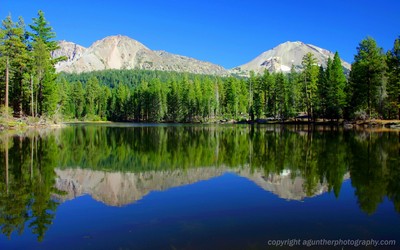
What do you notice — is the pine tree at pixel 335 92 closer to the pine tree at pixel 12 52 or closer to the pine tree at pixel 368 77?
the pine tree at pixel 368 77

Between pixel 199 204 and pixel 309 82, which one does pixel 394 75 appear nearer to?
pixel 309 82

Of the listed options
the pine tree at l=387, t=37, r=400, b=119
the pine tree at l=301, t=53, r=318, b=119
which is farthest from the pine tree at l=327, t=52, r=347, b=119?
the pine tree at l=387, t=37, r=400, b=119

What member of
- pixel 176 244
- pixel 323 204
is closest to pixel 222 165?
pixel 323 204

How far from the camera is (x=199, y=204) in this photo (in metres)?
10.5

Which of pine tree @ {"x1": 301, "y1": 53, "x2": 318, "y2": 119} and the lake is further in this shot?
pine tree @ {"x1": 301, "y1": 53, "x2": 318, "y2": 119}

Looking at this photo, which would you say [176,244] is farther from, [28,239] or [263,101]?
[263,101]

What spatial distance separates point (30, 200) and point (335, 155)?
16.8 meters

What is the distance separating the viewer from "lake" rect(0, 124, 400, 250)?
7383 millimetres

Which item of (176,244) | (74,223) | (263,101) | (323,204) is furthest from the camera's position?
(263,101)

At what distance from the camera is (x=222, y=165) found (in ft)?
60.2

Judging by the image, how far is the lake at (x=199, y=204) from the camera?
24.2ft

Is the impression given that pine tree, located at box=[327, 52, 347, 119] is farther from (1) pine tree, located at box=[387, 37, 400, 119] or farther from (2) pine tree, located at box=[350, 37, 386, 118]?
(1) pine tree, located at box=[387, 37, 400, 119]

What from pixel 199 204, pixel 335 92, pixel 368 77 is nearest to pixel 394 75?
pixel 368 77

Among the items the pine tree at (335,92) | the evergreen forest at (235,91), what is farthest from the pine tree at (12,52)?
the pine tree at (335,92)
